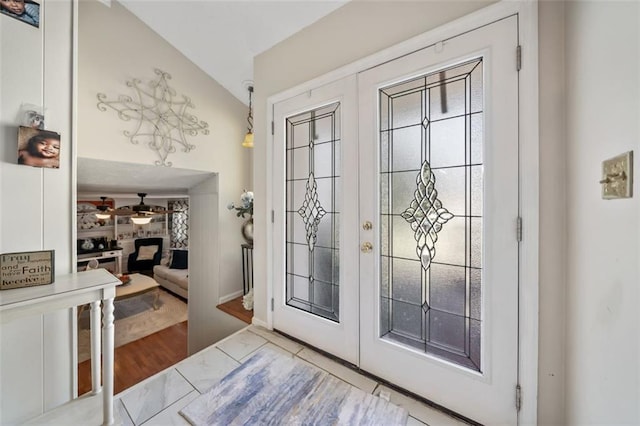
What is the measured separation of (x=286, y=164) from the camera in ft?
6.43

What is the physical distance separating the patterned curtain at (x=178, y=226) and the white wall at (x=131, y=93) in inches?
201

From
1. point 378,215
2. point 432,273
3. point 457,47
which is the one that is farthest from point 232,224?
point 457,47

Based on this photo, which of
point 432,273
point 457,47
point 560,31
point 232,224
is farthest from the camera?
point 232,224

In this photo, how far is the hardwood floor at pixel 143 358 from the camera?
264 cm

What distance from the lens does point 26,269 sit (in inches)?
47.3

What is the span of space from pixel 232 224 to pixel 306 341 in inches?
66.0

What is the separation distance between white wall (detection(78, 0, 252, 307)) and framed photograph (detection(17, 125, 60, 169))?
53 cm

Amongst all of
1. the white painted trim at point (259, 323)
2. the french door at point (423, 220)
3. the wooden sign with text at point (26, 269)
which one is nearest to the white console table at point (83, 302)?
the wooden sign with text at point (26, 269)

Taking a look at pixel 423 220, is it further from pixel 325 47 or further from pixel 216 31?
pixel 216 31

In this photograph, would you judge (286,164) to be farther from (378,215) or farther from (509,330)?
(509,330)

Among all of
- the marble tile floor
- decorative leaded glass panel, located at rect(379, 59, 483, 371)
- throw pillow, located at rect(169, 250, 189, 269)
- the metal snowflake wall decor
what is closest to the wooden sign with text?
the marble tile floor

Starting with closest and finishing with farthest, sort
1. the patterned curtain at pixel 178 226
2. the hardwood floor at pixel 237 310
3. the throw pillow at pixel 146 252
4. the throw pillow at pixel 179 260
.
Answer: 1. the hardwood floor at pixel 237 310
2. the throw pillow at pixel 179 260
3. the throw pillow at pixel 146 252
4. the patterned curtain at pixel 178 226

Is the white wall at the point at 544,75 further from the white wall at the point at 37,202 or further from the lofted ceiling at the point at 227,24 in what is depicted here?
the white wall at the point at 37,202

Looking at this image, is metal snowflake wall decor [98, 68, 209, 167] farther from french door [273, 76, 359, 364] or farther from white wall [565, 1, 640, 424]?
white wall [565, 1, 640, 424]
